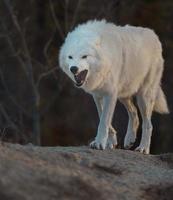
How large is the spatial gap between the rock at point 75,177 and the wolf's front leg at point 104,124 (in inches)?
28.6

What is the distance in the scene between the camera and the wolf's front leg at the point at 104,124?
11366mm

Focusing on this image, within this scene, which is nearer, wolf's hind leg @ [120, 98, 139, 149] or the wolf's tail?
wolf's hind leg @ [120, 98, 139, 149]

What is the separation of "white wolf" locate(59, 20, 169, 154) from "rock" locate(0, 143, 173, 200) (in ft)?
3.94

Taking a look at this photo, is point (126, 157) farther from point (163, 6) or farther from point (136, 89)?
point (163, 6)

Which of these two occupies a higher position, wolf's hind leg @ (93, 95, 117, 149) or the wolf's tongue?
the wolf's tongue

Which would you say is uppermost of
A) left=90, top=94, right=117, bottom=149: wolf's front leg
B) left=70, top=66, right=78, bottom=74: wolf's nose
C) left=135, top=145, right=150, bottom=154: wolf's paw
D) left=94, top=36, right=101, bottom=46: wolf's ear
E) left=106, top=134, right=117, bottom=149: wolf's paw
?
left=94, top=36, right=101, bottom=46: wolf's ear

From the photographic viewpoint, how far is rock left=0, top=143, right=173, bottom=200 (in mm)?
8008

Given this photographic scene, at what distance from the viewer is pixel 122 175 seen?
9.47 meters

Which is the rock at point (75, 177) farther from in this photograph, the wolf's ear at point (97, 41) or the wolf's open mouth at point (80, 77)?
the wolf's ear at point (97, 41)

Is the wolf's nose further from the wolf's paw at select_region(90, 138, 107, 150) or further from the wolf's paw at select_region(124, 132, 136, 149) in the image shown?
the wolf's paw at select_region(124, 132, 136, 149)

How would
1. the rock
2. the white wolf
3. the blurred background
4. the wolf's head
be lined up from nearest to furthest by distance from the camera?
the rock < the wolf's head < the white wolf < the blurred background

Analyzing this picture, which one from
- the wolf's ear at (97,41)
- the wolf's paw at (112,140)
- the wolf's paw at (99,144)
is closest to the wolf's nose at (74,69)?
the wolf's ear at (97,41)

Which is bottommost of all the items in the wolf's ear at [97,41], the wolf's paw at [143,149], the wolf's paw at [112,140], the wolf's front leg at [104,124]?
the wolf's paw at [143,149]

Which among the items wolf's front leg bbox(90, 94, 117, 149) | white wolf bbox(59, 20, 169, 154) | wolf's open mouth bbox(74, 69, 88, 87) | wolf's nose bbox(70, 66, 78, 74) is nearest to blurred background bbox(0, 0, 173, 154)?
white wolf bbox(59, 20, 169, 154)
